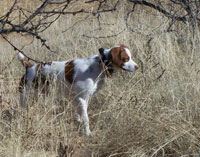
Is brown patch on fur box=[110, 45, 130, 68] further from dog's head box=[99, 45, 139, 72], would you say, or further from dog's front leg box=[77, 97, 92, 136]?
dog's front leg box=[77, 97, 92, 136]

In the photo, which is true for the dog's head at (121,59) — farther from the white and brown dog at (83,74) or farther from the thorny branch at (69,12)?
the thorny branch at (69,12)

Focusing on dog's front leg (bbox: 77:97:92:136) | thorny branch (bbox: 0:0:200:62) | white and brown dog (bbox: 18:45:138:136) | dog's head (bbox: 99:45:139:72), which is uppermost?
thorny branch (bbox: 0:0:200:62)

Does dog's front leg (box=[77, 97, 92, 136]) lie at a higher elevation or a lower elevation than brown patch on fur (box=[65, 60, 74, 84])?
lower

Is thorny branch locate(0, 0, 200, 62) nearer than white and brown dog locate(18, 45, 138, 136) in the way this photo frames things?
Yes

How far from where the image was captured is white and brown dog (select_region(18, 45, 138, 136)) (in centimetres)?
400

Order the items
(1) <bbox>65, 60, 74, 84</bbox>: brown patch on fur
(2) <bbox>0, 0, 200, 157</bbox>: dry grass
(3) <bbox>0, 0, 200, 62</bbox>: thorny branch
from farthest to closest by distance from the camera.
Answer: (1) <bbox>65, 60, 74, 84</bbox>: brown patch on fur, (2) <bbox>0, 0, 200, 157</bbox>: dry grass, (3) <bbox>0, 0, 200, 62</bbox>: thorny branch

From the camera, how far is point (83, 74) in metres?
4.19

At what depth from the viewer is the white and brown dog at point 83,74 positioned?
13.1 ft

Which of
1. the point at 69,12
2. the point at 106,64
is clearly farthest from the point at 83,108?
the point at 69,12

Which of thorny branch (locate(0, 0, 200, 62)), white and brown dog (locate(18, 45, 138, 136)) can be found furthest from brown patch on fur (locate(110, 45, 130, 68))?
thorny branch (locate(0, 0, 200, 62))

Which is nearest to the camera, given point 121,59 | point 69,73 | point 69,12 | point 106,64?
point 69,12

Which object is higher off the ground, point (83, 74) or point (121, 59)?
point (121, 59)

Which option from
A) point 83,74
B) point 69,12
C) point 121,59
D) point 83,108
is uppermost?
point 69,12

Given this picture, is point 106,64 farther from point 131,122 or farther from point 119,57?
point 131,122
